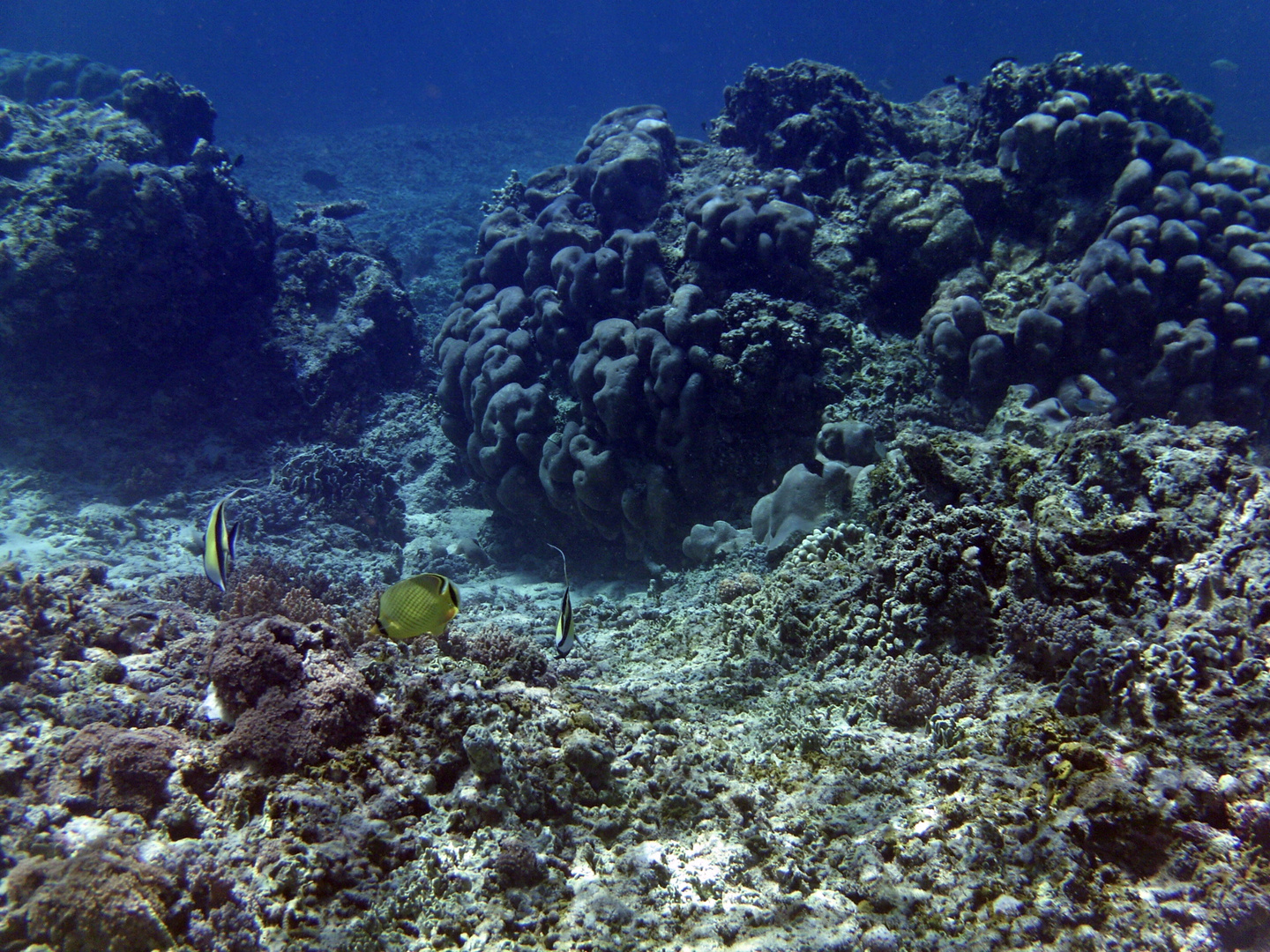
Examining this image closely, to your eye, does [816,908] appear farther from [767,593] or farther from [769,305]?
[769,305]

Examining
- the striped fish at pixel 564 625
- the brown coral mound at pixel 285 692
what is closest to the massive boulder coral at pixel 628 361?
the striped fish at pixel 564 625

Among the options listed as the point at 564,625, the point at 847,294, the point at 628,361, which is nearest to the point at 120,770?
the point at 564,625

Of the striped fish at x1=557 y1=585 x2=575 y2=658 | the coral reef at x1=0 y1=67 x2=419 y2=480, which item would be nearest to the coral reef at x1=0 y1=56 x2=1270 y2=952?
the striped fish at x1=557 y1=585 x2=575 y2=658

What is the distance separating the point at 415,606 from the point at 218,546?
1.26 meters

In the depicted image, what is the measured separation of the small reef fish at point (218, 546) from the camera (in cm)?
276

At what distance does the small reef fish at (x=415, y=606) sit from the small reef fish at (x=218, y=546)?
1.09 m

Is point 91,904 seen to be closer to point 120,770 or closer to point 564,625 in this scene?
point 120,770

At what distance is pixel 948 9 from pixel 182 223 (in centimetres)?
11301

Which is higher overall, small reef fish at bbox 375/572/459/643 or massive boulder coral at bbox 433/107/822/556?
massive boulder coral at bbox 433/107/822/556

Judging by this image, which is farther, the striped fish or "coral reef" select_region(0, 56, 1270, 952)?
the striped fish

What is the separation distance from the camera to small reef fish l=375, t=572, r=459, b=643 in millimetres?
2178

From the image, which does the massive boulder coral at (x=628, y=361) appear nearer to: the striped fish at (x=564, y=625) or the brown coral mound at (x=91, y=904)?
the striped fish at (x=564, y=625)

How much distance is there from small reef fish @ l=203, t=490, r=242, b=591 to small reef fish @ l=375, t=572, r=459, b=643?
3.58 feet

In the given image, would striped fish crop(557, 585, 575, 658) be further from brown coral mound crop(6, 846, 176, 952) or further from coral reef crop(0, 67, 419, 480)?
coral reef crop(0, 67, 419, 480)
